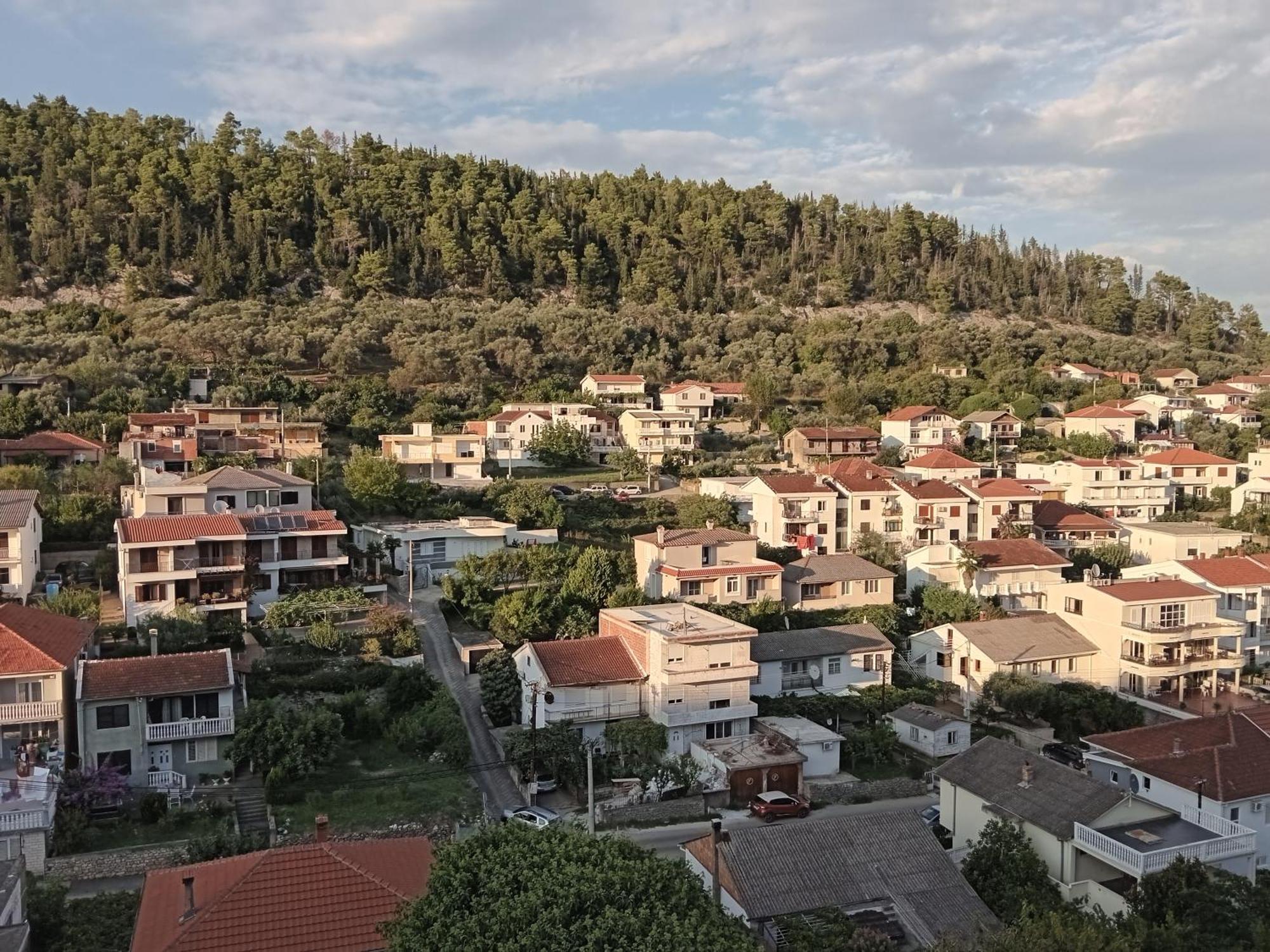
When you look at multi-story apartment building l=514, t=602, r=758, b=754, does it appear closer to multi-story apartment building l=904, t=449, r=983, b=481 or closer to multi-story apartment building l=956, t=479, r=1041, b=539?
multi-story apartment building l=956, t=479, r=1041, b=539

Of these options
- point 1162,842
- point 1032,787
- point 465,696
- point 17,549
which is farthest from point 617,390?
point 1162,842

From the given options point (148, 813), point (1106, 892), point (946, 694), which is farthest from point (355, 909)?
point (946, 694)

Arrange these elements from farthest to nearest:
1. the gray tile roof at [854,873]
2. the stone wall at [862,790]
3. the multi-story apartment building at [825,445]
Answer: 1. the multi-story apartment building at [825,445]
2. the stone wall at [862,790]
3. the gray tile roof at [854,873]

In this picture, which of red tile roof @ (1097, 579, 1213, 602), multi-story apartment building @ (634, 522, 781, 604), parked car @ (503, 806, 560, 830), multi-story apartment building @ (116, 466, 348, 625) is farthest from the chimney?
red tile roof @ (1097, 579, 1213, 602)

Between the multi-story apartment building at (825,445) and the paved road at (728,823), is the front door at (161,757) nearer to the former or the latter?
the paved road at (728,823)

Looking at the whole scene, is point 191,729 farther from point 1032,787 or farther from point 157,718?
point 1032,787

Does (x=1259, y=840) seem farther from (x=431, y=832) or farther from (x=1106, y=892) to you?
(x=431, y=832)

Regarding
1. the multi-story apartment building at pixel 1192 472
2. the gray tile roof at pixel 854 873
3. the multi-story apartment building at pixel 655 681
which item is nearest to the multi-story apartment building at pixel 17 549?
the multi-story apartment building at pixel 655 681

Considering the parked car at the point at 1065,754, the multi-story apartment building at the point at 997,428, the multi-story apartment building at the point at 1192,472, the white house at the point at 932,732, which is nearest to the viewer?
the parked car at the point at 1065,754
